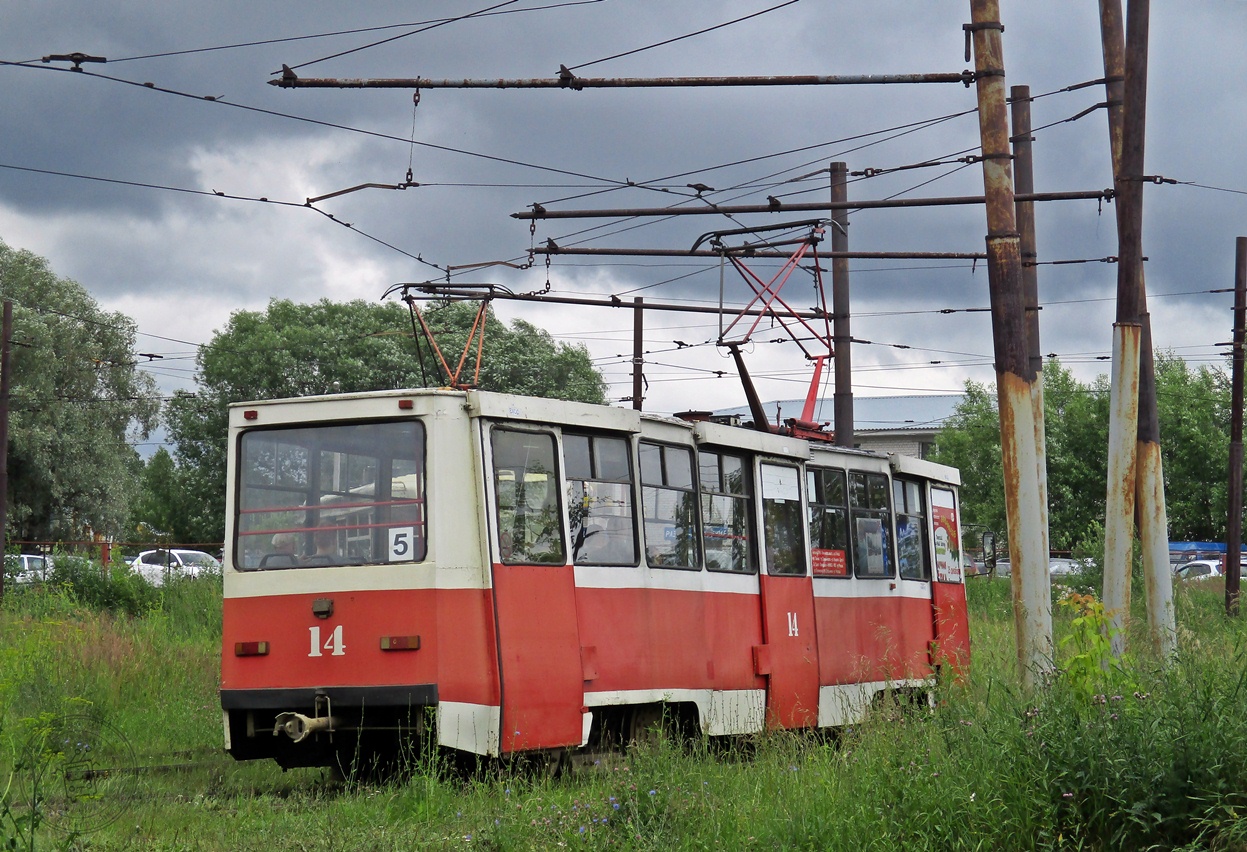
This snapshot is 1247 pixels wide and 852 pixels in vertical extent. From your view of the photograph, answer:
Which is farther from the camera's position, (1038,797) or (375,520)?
(375,520)

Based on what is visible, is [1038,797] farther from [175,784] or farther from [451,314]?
[451,314]

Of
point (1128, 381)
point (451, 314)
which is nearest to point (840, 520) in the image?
point (1128, 381)

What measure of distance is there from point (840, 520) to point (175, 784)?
7.00 m

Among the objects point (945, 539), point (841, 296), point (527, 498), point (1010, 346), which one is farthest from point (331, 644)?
point (841, 296)

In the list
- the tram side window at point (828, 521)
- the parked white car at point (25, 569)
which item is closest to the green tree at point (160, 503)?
the parked white car at point (25, 569)

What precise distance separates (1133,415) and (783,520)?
3.31 meters

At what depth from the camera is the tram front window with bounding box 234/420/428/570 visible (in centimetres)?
977

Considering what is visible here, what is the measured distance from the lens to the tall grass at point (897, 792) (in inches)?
252

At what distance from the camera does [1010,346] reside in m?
11.1

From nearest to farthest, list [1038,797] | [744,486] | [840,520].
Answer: [1038,797]
[744,486]
[840,520]

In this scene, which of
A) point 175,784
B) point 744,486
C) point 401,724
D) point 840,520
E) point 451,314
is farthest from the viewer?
point 451,314

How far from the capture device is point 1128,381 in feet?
38.8

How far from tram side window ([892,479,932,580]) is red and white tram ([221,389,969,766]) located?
3.51 metres

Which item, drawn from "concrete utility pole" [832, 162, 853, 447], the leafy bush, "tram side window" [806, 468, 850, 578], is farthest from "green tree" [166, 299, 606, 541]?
"tram side window" [806, 468, 850, 578]
